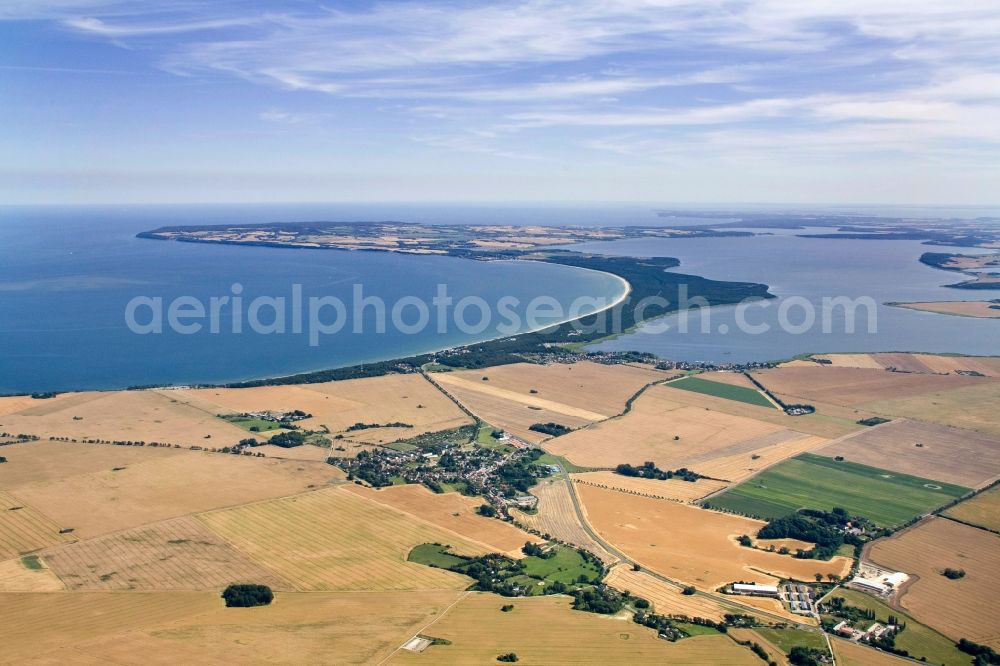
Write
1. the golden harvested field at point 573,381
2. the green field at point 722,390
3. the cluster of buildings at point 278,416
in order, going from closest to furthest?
1. the cluster of buildings at point 278,416
2. the green field at point 722,390
3. the golden harvested field at point 573,381

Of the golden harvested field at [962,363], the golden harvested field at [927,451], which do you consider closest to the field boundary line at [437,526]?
the golden harvested field at [927,451]

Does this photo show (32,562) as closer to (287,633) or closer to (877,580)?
(287,633)

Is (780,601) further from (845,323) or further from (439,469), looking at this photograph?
(845,323)

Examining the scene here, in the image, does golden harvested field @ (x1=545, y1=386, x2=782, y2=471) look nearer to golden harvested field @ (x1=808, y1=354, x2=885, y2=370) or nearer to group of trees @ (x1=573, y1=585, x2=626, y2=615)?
group of trees @ (x1=573, y1=585, x2=626, y2=615)

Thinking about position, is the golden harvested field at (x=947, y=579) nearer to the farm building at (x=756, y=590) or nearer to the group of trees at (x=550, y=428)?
the farm building at (x=756, y=590)

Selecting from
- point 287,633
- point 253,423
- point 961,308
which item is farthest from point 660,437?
point 961,308

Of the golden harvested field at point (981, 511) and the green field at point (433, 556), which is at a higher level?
the golden harvested field at point (981, 511)

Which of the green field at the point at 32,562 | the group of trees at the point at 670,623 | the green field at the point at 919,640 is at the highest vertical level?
the green field at the point at 32,562
